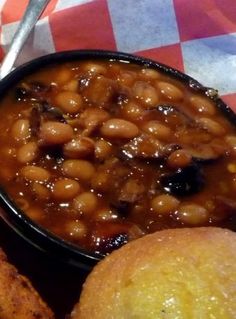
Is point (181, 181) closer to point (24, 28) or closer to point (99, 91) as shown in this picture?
point (99, 91)

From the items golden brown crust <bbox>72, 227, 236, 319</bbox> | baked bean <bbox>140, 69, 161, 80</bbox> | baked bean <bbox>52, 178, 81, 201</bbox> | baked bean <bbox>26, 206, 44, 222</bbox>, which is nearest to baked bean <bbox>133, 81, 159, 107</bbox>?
baked bean <bbox>140, 69, 161, 80</bbox>

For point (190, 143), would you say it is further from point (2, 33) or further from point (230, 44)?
point (2, 33)

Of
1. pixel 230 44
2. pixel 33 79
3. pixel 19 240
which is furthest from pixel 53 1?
pixel 19 240

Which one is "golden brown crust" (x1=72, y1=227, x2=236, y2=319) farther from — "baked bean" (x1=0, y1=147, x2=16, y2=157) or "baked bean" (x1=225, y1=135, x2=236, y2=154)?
→ "baked bean" (x1=225, y1=135, x2=236, y2=154)

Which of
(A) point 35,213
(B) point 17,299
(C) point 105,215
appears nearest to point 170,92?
(C) point 105,215

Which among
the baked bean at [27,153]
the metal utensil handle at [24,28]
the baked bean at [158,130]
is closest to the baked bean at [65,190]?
the baked bean at [27,153]

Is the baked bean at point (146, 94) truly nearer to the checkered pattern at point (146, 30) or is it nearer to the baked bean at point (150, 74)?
the baked bean at point (150, 74)
